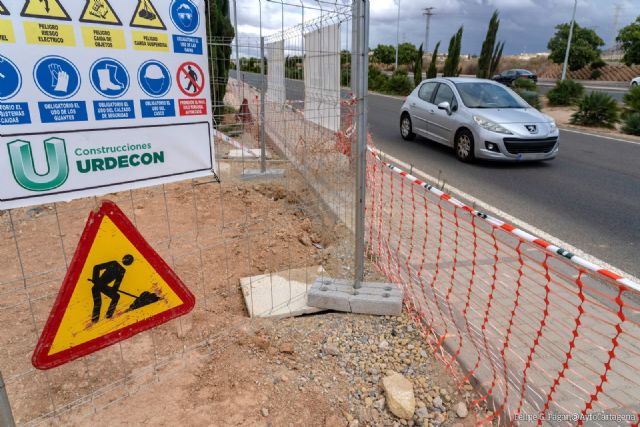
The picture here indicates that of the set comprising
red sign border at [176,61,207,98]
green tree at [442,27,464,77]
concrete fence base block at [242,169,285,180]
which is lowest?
concrete fence base block at [242,169,285,180]

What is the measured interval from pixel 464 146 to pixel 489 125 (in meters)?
0.70

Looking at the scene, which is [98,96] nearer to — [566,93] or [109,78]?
[109,78]

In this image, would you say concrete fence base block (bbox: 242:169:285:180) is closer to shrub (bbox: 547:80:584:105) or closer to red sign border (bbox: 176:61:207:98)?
red sign border (bbox: 176:61:207:98)

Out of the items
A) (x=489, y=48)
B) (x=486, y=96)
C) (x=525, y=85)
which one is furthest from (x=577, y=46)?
(x=486, y=96)

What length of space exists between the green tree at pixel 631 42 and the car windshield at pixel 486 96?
162 ft

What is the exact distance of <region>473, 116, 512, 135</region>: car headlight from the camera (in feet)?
27.6

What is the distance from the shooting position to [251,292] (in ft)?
12.1

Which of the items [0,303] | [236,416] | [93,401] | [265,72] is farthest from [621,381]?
[265,72]

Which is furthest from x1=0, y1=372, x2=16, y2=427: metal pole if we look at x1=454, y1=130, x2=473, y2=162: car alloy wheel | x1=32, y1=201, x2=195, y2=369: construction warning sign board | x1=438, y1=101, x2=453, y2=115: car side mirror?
x1=438, y1=101, x2=453, y2=115: car side mirror

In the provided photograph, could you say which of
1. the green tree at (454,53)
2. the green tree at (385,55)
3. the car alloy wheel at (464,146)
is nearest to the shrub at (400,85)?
the green tree at (454,53)

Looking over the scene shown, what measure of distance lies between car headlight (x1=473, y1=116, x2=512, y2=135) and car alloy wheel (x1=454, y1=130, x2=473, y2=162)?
12.9 inches

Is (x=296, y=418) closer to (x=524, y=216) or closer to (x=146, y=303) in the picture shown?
(x=146, y=303)

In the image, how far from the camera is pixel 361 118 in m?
3.27

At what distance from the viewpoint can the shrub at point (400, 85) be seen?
30.5 metres
